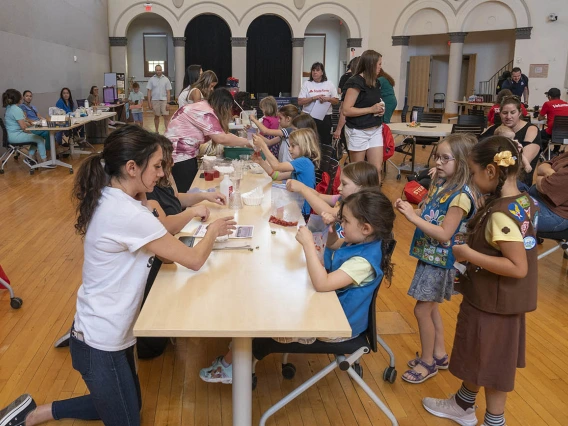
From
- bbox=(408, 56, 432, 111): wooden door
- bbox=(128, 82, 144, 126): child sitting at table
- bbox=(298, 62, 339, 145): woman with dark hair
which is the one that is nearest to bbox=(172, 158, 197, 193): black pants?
bbox=(298, 62, 339, 145): woman with dark hair

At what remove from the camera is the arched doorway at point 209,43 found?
1864cm

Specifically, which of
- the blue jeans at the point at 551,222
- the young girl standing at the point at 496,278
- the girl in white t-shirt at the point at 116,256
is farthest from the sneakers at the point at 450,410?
the blue jeans at the point at 551,222

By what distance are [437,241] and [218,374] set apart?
1.30 m

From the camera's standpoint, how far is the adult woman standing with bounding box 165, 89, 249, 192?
4.09m

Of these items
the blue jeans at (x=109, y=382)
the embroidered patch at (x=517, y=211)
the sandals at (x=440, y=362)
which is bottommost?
the sandals at (x=440, y=362)

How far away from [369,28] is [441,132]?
1127 cm

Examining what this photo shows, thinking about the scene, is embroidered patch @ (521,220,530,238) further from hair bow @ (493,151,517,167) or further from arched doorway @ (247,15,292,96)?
arched doorway @ (247,15,292,96)

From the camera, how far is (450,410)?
8.32 ft

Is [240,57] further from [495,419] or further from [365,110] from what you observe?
[495,419]

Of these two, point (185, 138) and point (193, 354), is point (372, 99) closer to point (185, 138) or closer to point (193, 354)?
point (185, 138)

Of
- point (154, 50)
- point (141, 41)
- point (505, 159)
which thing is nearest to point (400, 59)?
point (154, 50)

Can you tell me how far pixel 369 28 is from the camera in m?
17.6

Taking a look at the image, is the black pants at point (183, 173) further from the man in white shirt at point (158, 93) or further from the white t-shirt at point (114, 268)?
the man in white shirt at point (158, 93)

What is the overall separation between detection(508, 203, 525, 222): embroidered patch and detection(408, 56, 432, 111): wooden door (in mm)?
17500
